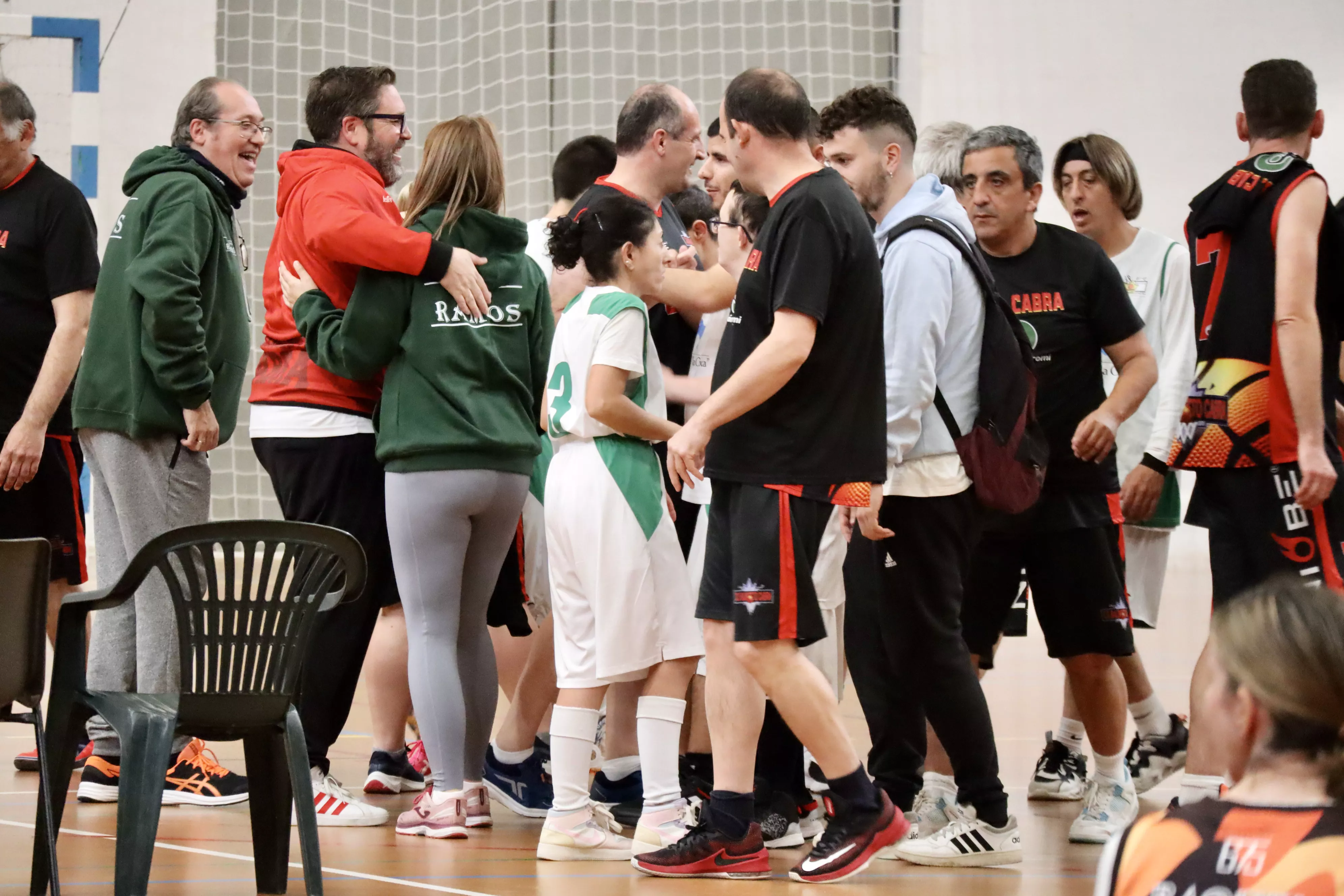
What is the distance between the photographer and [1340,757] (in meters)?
1.29

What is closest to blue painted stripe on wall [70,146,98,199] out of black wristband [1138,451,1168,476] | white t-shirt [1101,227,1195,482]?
white t-shirt [1101,227,1195,482]

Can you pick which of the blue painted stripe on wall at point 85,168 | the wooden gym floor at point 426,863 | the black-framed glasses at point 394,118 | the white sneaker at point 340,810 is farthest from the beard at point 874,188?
the blue painted stripe on wall at point 85,168

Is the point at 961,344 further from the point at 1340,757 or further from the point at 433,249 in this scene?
the point at 1340,757

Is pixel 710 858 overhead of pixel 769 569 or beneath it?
beneath

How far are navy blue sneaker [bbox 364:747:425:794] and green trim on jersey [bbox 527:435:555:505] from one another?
2.61 ft

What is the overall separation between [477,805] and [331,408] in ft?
3.48

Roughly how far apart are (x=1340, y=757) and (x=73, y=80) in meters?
7.47

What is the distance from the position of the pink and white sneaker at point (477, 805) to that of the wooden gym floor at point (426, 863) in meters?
0.04

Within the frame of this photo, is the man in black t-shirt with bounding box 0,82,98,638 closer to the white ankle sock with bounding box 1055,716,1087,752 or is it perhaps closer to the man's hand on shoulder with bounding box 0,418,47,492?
the man's hand on shoulder with bounding box 0,418,47,492

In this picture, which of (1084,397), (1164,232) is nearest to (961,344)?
(1084,397)

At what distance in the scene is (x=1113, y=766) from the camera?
3.53 metres

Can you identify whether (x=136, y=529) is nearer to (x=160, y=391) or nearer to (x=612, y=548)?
(x=160, y=391)

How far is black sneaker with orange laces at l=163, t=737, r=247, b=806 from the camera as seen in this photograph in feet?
12.6

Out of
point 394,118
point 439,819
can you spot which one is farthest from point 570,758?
point 394,118
